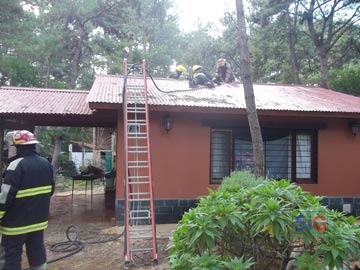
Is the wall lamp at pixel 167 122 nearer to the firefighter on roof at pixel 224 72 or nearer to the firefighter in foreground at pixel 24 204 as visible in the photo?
the firefighter in foreground at pixel 24 204

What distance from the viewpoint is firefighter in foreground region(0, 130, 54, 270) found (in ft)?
11.6

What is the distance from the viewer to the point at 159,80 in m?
10.7

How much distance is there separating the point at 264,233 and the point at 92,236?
458 centimetres

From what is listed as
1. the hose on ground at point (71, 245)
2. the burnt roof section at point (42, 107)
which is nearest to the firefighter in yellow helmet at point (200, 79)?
the burnt roof section at point (42, 107)

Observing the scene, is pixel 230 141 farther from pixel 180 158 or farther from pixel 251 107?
pixel 251 107

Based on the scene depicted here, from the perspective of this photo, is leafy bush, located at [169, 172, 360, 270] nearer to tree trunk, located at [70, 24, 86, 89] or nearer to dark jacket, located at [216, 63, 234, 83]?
dark jacket, located at [216, 63, 234, 83]

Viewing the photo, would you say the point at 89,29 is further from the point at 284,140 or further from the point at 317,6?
the point at 284,140

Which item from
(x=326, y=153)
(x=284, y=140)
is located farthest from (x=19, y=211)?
(x=326, y=153)

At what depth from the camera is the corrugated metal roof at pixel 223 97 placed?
24.5 ft

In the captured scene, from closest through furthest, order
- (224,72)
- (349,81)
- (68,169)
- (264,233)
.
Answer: (264,233)
(224,72)
(349,81)
(68,169)

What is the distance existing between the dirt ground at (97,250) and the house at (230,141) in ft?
1.89

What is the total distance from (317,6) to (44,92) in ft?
45.1

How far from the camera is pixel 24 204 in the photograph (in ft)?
11.9

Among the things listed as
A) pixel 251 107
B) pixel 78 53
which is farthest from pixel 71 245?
pixel 78 53
